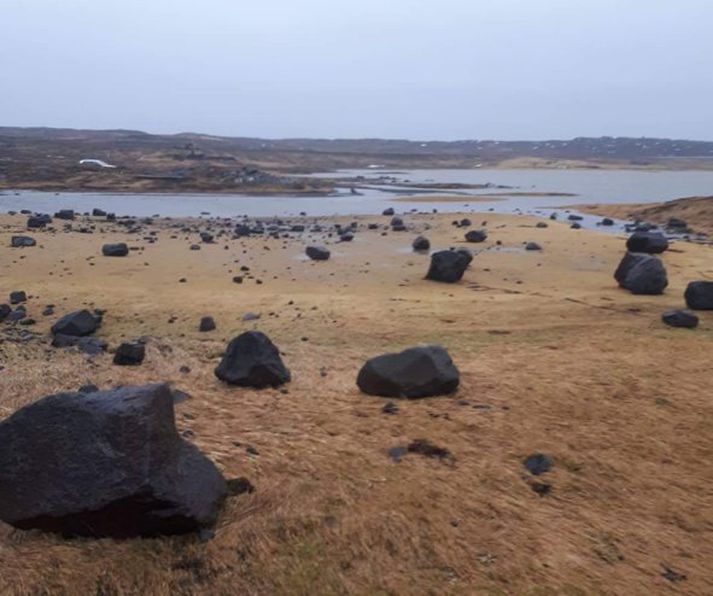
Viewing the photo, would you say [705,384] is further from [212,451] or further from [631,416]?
[212,451]

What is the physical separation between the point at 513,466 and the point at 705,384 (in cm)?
392

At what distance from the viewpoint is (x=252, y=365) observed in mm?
9141

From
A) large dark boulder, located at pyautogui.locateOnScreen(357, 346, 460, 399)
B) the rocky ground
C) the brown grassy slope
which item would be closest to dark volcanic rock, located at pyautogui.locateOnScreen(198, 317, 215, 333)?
the rocky ground

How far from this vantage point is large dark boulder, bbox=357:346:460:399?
8836 millimetres

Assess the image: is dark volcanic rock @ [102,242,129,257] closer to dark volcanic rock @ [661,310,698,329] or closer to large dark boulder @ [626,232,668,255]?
dark volcanic rock @ [661,310,698,329]

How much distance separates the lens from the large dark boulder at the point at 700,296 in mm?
13734

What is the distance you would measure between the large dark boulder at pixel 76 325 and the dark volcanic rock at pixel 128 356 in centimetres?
237

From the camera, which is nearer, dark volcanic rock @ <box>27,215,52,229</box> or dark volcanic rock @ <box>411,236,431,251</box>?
dark volcanic rock @ <box>411,236,431,251</box>

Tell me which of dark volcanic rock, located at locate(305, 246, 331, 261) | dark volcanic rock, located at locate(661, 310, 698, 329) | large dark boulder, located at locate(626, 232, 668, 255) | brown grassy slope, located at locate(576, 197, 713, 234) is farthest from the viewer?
brown grassy slope, located at locate(576, 197, 713, 234)

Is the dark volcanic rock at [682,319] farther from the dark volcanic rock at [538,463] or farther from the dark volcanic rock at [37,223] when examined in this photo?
the dark volcanic rock at [37,223]

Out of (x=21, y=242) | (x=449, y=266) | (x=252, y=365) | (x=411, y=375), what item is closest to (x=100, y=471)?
(x=252, y=365)

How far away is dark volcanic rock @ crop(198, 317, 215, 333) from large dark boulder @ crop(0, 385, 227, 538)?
6.88 metres

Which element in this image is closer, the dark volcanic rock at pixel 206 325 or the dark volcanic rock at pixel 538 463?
the dark volcanic rock at pixel 538 463

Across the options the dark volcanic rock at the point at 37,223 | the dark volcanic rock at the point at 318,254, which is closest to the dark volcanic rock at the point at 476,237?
the dark volcanic rock at the point at 318,254
